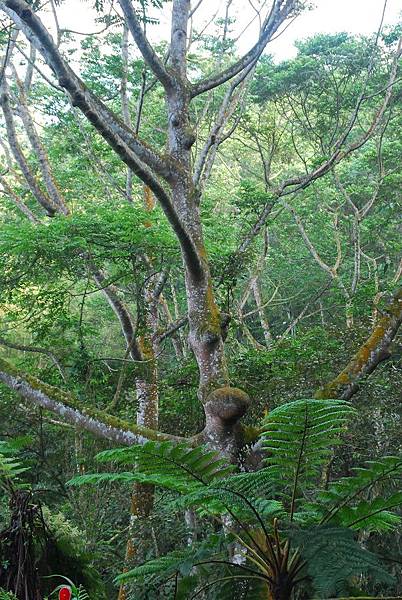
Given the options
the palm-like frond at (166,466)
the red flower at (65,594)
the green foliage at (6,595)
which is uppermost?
the palm-like frond at (166,466)

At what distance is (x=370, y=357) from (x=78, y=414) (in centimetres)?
223

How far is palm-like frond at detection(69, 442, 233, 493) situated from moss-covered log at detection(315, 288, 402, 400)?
2.16 m

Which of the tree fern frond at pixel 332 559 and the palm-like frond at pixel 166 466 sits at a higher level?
the palm-like frond at pixel 166 466

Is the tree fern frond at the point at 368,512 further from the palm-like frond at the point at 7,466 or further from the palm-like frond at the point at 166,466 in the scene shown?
the palm-like frond at the point at 7,466

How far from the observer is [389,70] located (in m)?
8.98

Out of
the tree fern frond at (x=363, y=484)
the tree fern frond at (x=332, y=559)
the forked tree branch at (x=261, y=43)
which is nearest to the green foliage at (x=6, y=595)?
the tree fern frond at (x=332, y=559)

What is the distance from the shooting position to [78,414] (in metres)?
4.14

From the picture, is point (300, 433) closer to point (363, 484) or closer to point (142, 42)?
point (363, 484)

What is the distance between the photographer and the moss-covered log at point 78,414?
13.4ft

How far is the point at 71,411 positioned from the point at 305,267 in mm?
9795

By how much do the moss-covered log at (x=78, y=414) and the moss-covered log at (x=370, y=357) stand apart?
1242mm

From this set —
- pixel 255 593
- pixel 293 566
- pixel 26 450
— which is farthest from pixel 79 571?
pixel 26 450

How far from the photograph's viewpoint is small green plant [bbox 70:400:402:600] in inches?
58.7

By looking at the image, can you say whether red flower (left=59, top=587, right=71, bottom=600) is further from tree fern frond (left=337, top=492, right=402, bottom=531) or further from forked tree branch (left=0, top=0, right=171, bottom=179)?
forked tree branch (left=0, top=0, right=171, bottom=179)
